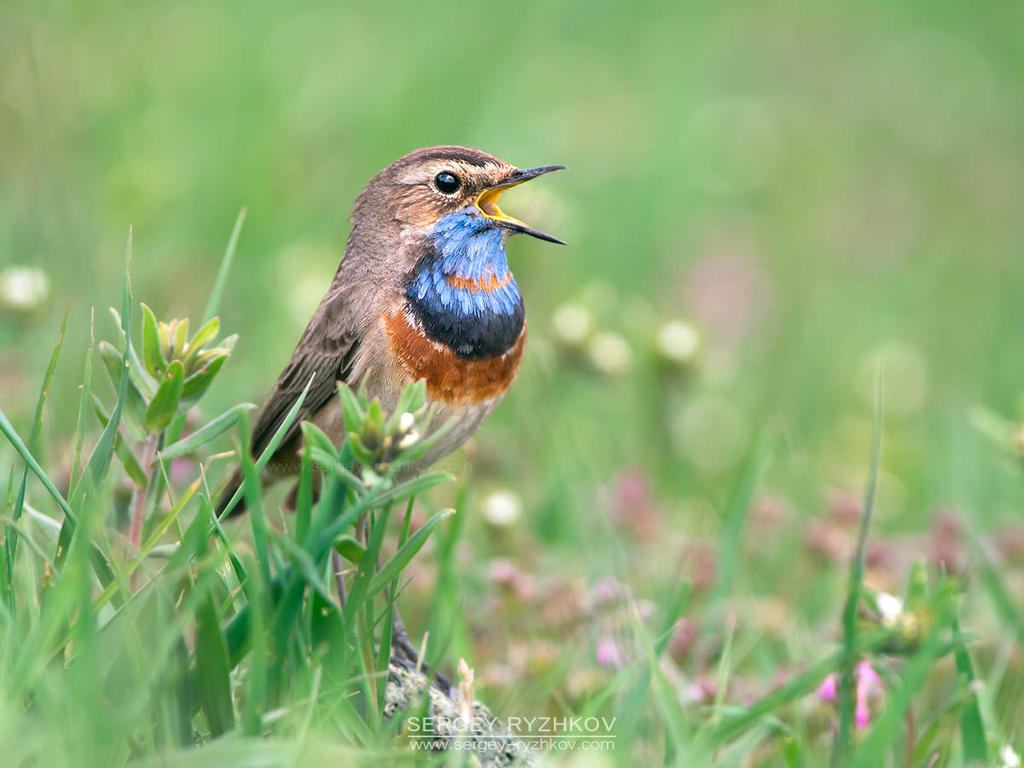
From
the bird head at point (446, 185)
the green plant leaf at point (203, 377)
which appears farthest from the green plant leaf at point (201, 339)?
the bird head at point (446, 185)

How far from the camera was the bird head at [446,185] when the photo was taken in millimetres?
3803

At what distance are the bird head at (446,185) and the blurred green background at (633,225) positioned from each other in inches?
36.5

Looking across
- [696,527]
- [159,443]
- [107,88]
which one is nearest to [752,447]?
[696,527]

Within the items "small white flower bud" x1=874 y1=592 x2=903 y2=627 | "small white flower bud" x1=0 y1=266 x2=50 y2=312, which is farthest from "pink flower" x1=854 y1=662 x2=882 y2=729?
"small white flower bud" x1=0 y1=266 x2=50 y2=312

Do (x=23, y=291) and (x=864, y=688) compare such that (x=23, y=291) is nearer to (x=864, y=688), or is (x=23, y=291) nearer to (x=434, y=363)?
(x=434, y=363)

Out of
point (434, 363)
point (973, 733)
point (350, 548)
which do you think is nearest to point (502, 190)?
point (434, 363)

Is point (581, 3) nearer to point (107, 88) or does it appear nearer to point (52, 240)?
point (107, 88)

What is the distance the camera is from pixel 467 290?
3697mm

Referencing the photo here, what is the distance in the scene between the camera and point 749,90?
10.6m

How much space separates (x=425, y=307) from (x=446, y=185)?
1.39ft

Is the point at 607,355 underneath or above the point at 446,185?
underneath

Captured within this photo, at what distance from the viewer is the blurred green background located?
483 cm

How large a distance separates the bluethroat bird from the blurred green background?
68cm

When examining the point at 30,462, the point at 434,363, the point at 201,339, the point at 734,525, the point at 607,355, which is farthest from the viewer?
the point at 607,355
